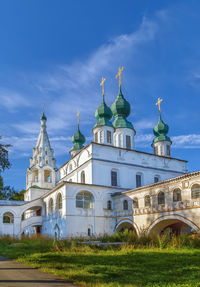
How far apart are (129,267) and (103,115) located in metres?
26.4

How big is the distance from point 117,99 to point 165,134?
7971 mm

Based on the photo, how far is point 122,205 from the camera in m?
26.6

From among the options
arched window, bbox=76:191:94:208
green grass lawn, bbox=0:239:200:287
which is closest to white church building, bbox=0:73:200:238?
arched window, bbox=76:191:94:208

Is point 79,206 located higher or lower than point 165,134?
lower

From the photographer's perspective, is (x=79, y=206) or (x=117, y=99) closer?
(x=79, y=206)

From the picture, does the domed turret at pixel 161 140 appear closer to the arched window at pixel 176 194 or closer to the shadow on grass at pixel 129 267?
the arched window at pixel 176 194

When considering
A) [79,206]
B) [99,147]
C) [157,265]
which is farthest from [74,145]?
[157,265]

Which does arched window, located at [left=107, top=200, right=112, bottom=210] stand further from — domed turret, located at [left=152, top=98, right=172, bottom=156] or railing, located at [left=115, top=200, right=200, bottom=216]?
domed turret, located at [left=152, top=98, right=172, bottom=156]

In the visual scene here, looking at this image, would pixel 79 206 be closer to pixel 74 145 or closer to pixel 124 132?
pixel 124 132

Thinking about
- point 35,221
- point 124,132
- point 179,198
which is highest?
point 124,132

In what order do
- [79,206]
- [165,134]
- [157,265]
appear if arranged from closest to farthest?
1. [157,265]
2. [79,206]
3. [165,134]

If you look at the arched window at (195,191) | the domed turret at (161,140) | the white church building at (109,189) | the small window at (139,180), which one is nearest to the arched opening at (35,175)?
the white church building at (109,189)

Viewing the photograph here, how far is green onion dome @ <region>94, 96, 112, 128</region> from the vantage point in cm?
3362

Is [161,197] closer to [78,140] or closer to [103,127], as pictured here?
[103,127]
